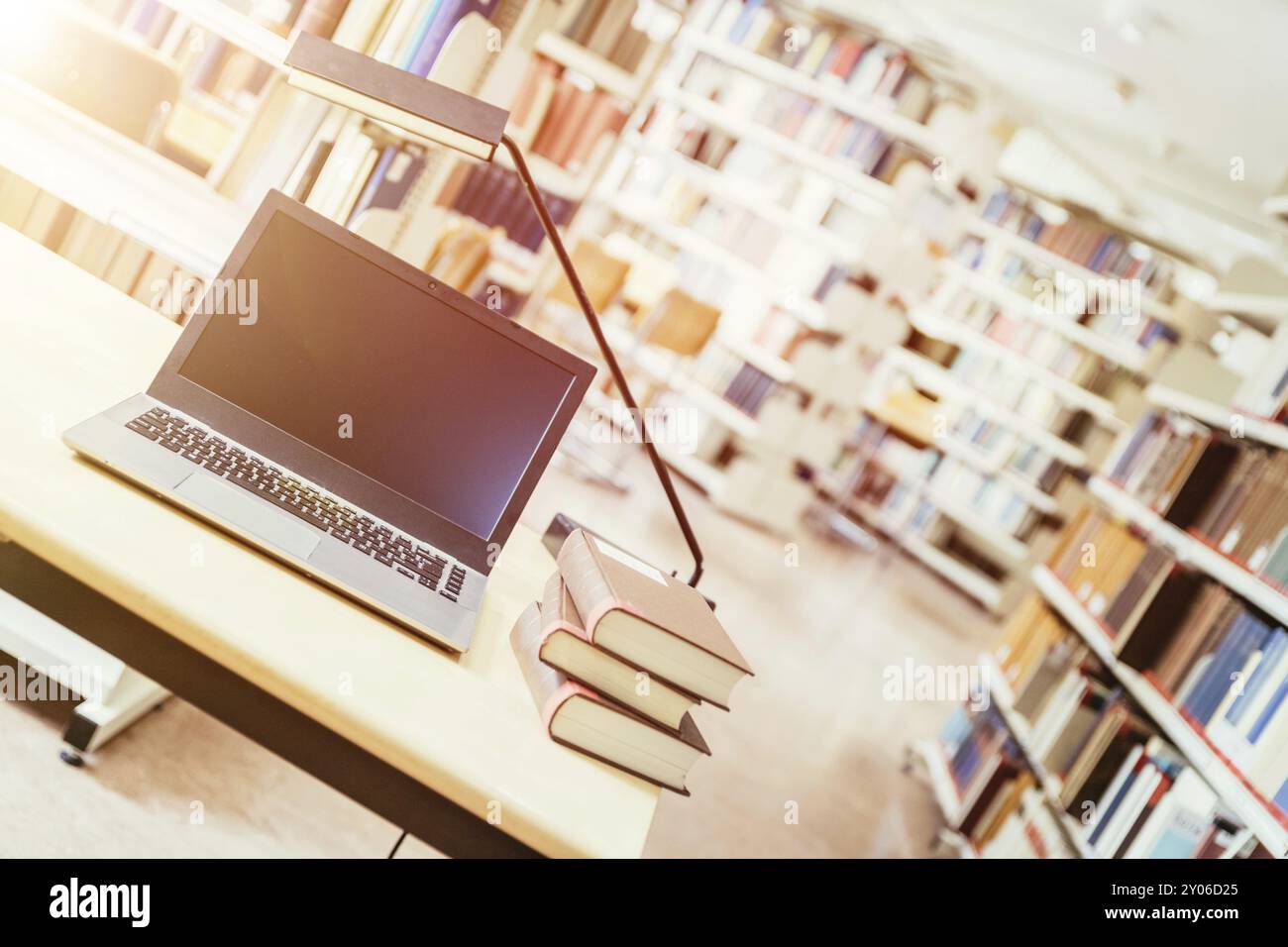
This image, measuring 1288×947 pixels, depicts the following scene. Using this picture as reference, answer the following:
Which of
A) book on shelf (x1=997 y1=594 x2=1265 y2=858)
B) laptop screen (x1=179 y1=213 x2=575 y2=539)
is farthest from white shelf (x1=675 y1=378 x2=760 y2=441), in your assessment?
laptop screen (x1=179 y1=213 x2=575 y2=539)

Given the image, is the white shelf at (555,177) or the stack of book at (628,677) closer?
the stack of book at (628,677)

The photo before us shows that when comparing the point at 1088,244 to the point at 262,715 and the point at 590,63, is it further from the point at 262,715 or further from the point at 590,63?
the point at 262,715

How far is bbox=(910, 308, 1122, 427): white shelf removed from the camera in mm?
6141

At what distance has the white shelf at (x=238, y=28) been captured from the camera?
5.92ft

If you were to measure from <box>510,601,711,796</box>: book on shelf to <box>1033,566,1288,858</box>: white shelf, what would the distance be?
130 cm

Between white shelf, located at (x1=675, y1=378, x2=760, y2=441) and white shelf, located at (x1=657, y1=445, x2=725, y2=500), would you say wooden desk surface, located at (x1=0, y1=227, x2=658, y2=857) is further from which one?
white shelf, located at (x1=657, y1=445, x2=725, y2=500)

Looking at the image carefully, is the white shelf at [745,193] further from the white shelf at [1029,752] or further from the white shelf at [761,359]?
the white shelf at [1029,752]

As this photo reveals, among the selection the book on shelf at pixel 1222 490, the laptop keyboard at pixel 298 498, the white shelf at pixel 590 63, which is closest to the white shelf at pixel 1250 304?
the book on shelf at pixel 1222 490

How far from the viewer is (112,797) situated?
162 cm

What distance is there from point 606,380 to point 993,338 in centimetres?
263

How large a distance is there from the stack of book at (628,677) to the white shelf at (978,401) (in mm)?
5875
